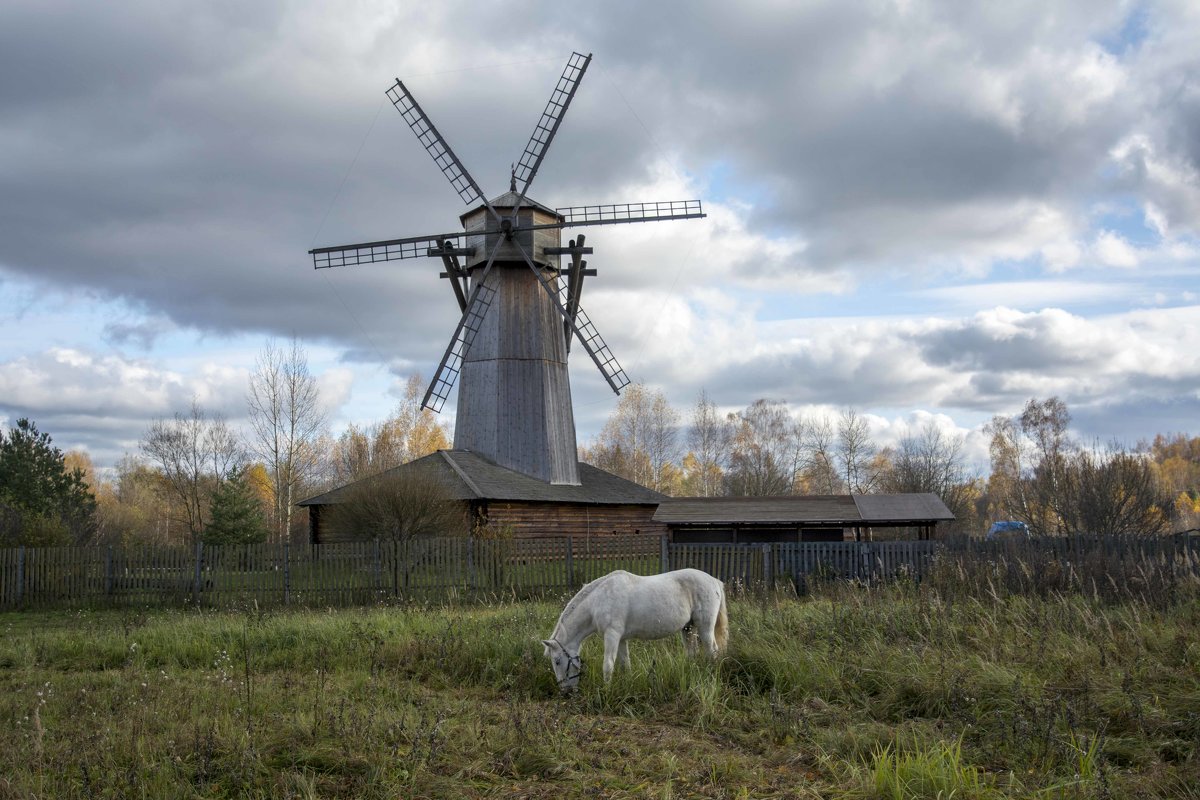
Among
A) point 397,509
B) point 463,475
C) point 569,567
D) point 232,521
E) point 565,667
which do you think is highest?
point 463,475

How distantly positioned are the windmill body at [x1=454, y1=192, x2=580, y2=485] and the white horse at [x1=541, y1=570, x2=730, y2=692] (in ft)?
68.0

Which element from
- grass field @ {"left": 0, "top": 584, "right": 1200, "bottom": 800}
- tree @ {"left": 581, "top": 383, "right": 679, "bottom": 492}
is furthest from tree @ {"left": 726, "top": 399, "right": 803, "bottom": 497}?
grass field @ {"left": 0, "top": 584, "right": 1200, "bottom": 800}

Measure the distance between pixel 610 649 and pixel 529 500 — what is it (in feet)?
61.5

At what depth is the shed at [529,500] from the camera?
2608cm

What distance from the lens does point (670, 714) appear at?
7996 mm

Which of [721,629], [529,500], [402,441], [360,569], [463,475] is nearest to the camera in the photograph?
[721,629]

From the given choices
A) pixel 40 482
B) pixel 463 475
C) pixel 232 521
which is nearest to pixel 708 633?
pixel 463 475

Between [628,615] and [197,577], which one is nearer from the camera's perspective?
[628,615]

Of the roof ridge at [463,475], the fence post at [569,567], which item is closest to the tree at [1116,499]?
the fence post at [569,567]

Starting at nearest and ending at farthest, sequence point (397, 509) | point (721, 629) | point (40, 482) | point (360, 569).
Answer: point (721, 629), point (360, 569), point (397, 509), point (40, 482)

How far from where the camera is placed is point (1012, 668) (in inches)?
318

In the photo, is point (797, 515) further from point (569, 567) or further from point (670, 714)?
point (670, 714)

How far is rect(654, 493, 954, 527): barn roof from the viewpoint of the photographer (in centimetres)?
2736

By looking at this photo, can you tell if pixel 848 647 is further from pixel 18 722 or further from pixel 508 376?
pixel 508 376
